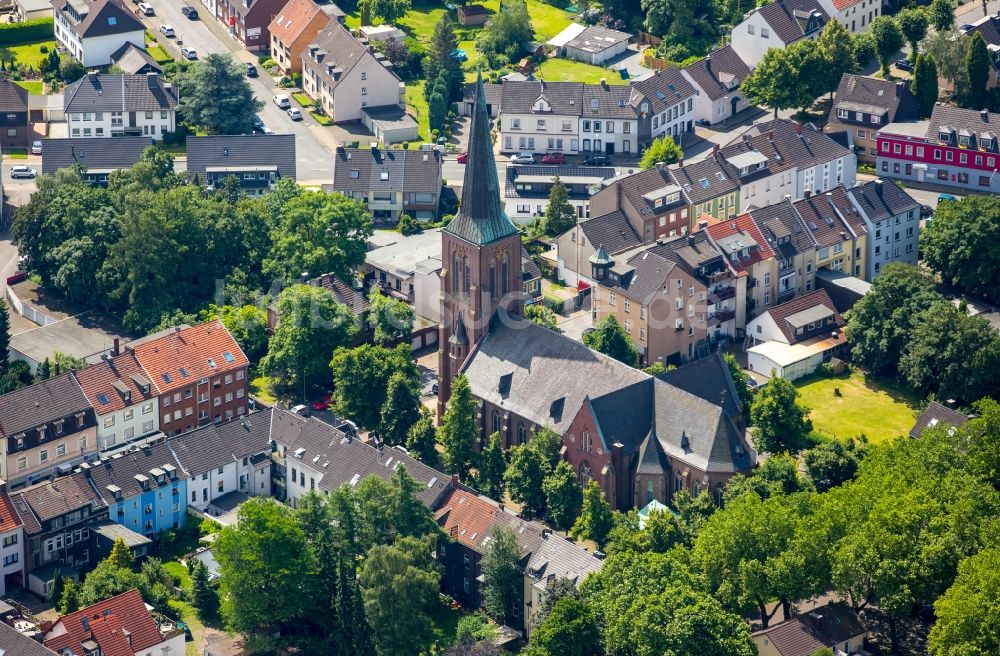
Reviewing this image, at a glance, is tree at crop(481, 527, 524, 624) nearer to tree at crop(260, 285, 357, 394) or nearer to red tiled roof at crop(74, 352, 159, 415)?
tree at crop(260, 285, 357, 394)

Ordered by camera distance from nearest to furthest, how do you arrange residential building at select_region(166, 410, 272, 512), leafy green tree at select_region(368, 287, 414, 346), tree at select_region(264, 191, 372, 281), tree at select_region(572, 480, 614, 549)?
tree at select_region(572, 480, 614, 549), residential building at select_region(166, 410, 272, 512), leafy green tree at select_region(368, 287, 414, 346), tree at select_region(264, 191, 372, 281)

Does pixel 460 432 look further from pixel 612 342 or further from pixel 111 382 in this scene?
pixel 111 382

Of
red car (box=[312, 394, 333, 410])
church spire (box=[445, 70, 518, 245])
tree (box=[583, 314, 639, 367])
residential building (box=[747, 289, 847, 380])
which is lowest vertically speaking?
red car (box=[312, 394, 333, 410])

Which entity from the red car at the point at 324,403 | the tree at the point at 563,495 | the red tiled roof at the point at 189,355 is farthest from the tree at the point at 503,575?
the red tiled roof at the point at 189,355

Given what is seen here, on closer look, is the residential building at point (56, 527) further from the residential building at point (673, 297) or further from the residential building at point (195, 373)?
the residential building at point (673, 297)

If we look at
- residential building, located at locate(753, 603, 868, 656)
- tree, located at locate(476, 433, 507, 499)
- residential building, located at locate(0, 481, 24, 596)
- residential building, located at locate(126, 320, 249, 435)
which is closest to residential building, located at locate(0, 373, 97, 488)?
residential building, located at locate(126, 320, 249, 435)

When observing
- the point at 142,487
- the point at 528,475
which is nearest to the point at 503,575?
the point at 528,475

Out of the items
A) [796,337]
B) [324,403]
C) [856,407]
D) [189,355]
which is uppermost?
[189,355]
